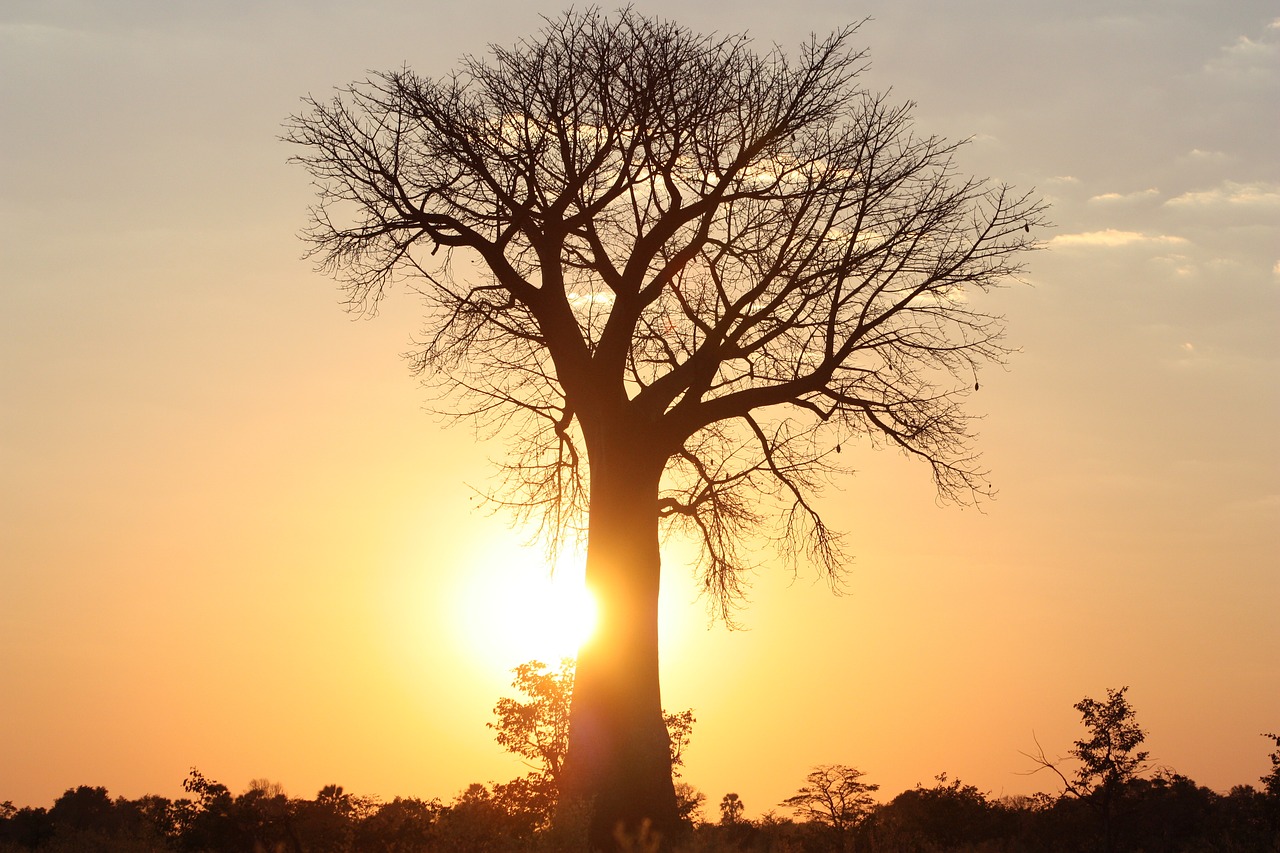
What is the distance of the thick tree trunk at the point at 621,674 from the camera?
11.8 metres

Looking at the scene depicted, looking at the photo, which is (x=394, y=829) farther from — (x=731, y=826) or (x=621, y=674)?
(x=731, y=826)

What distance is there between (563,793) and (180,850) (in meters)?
3.51

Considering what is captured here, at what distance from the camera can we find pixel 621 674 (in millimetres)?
12297

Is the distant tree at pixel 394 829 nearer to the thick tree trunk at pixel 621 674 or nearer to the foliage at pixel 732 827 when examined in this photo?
the foliage at pixel 732 827

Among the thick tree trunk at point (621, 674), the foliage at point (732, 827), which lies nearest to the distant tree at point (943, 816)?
the foliage at point (732, 827)

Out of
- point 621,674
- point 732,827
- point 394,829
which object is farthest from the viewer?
point 732,827

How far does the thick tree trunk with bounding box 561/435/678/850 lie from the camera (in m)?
11.8

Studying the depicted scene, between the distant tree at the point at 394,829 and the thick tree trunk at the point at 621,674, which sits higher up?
the thick tree trunk at the point at 621,674

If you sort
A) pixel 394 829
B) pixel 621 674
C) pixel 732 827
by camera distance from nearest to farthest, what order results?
pixel 394 829
pixel 621 674
pixel 732 827

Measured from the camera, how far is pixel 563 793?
12031 millimetres

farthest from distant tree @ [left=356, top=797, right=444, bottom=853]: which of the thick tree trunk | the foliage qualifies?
the thick tree trunk

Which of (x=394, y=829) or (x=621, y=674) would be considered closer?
(x=394, y=829)

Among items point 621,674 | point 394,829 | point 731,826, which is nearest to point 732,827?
point 731,826

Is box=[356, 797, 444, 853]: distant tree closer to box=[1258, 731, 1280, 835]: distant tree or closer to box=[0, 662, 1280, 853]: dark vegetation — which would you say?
box=[0, 662, 1280, 853]: dark vegetation
